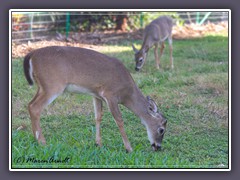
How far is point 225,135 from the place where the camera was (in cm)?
878

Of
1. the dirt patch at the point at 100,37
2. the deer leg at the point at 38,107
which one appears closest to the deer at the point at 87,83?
the deer leg at the point at 38,107

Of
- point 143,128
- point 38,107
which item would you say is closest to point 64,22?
point 143,128

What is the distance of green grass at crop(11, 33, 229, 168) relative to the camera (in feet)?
23.7

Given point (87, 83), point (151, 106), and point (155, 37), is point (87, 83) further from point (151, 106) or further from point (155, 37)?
point (155, 37)

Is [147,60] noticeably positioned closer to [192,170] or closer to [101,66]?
[101,66]

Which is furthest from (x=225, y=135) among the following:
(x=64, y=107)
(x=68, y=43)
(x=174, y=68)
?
(x=68, y=43)

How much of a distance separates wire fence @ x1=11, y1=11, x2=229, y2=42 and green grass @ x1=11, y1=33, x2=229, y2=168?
10.5 feet

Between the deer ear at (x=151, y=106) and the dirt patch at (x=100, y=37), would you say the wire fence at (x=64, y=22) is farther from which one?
the deer ear at (x=151, y=106)

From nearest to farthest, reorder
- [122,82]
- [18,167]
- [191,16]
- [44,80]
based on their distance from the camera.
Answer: [18,167] → [44,80] → [122,82] → [191,16]

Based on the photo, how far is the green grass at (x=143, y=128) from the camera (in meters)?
7.24

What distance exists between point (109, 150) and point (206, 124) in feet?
7.06

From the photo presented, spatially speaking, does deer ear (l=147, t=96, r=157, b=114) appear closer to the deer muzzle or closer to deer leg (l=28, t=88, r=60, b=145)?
the deer muzzle

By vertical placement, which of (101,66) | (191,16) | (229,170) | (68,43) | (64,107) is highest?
(191,16)

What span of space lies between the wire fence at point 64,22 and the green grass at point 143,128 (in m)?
3.20
